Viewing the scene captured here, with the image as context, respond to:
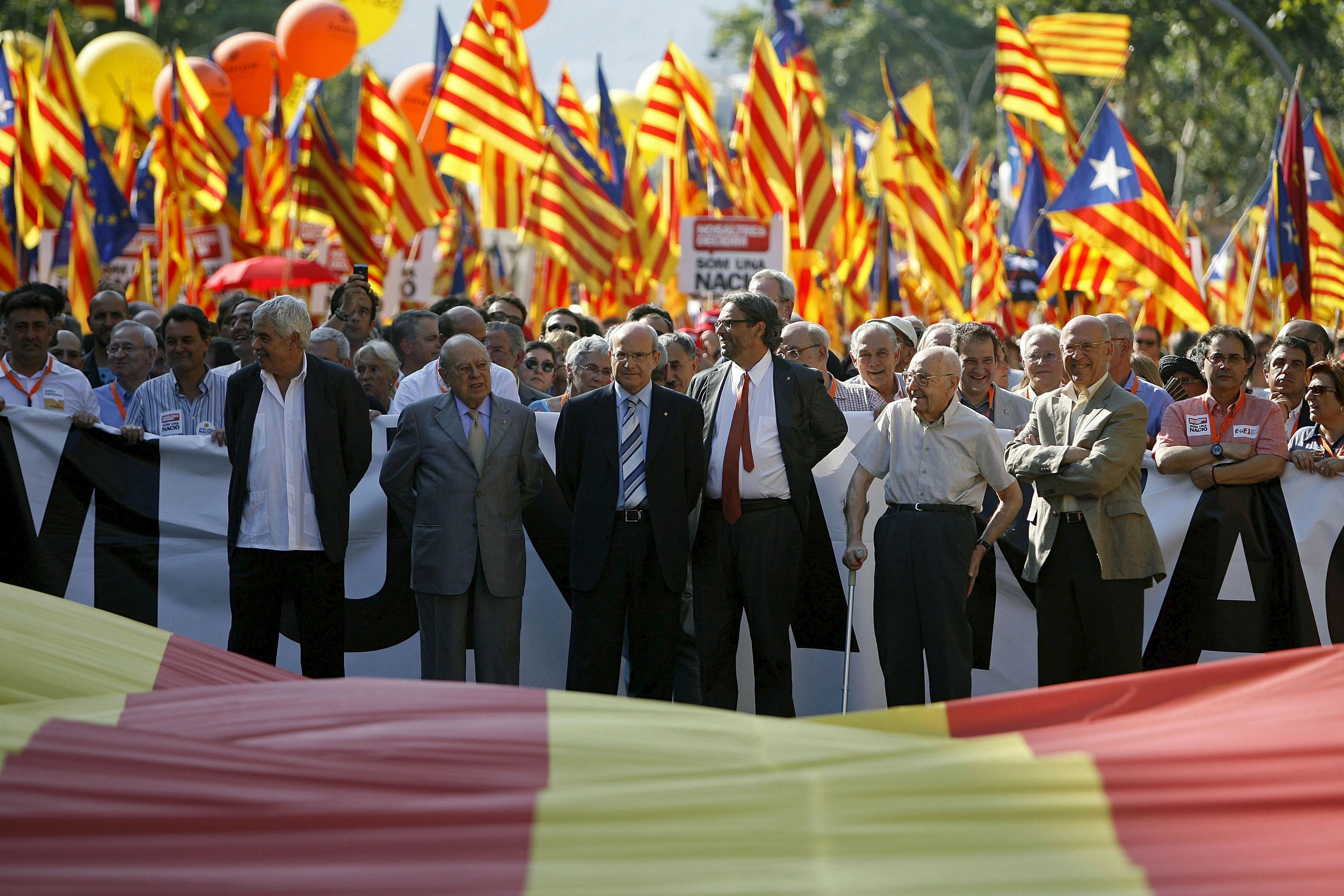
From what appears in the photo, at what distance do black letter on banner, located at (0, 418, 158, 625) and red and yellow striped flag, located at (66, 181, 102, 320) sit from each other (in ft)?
27.1

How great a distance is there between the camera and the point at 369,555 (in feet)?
25.7

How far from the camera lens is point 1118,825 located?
2762 millimetres

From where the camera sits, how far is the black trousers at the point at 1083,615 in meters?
6.56

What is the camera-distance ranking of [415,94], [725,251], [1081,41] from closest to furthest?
1. [725,251]
2. [1081,41]
3. [415,94]

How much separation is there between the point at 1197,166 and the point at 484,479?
39.6 m

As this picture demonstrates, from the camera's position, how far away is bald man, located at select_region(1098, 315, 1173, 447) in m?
8.09

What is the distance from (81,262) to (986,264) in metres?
10.2

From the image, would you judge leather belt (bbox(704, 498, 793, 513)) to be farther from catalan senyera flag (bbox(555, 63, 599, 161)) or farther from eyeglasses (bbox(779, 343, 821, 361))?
catalan senyera flag (bbox(555, 63, 599, 161))

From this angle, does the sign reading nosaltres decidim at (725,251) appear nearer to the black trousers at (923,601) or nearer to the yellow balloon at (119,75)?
the black trousers at (923,601)

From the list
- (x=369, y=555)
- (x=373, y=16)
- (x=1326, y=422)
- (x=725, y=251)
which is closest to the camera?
(x=1326, y=422)

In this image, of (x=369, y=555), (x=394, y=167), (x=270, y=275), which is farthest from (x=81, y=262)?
(x=369, y=555)

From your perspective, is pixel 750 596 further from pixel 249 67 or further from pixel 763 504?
pixel 249 67

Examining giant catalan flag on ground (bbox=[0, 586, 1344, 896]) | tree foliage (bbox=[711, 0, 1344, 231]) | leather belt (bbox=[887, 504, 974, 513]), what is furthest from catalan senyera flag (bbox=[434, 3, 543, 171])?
tree foliage (bbox=[711, 0, 1344, 231])

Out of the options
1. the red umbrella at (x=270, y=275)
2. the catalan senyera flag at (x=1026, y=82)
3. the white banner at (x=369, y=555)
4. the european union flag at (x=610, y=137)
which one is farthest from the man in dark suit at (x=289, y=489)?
the european union flag at (x=610, y=137)
